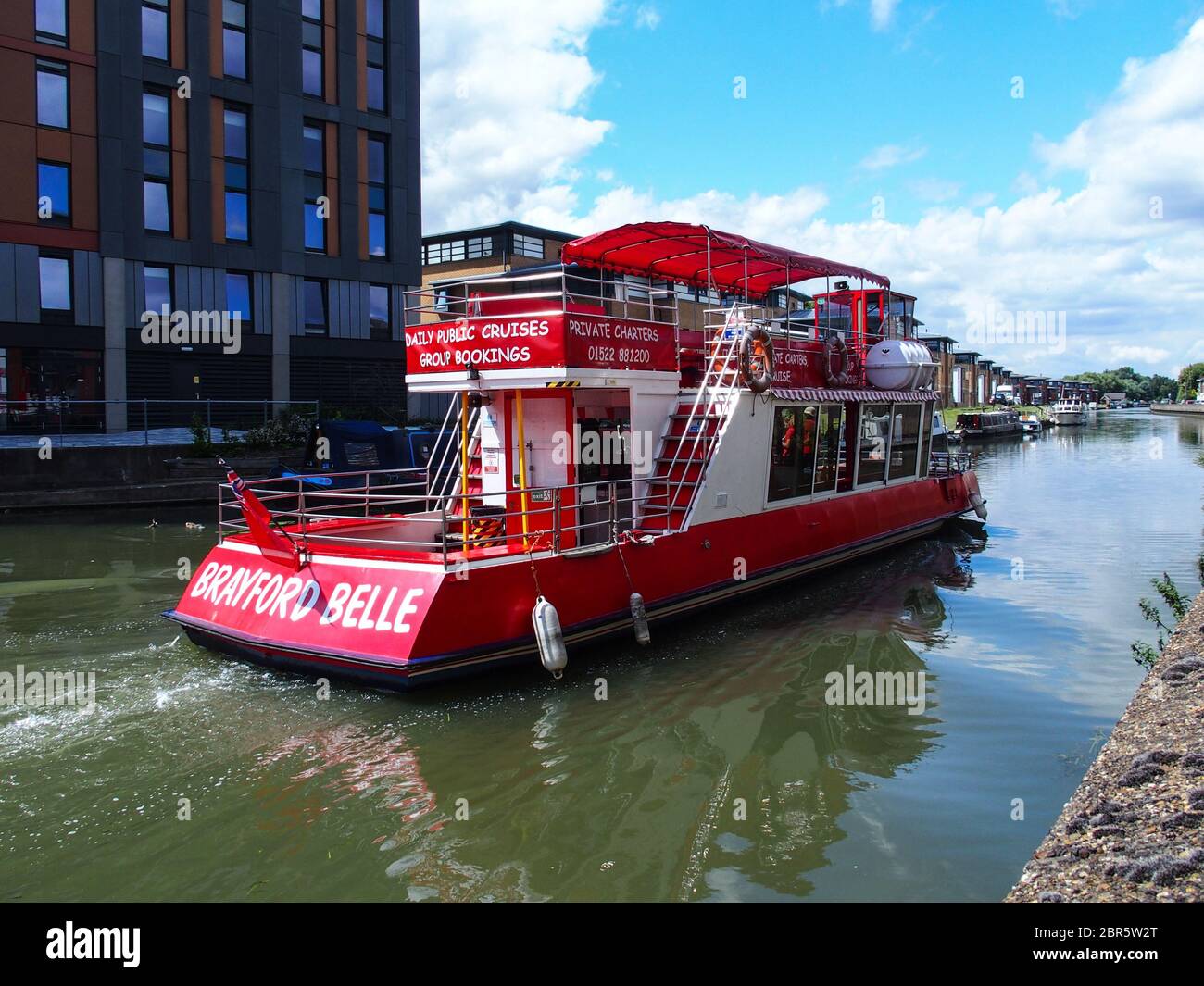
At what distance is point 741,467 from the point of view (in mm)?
13398

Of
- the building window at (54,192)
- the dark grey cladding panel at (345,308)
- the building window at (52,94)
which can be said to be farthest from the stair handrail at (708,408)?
the building window at (52,94)

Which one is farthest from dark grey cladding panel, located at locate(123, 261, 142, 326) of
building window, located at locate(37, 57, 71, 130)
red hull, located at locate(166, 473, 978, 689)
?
red hull, located at locate(166, 473, 978, 689)

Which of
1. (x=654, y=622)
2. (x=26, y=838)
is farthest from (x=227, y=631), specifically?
(x=654, y=622)

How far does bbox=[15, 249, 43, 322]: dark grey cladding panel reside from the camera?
28078 millimetres

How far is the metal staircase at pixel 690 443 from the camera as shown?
12.3 metres

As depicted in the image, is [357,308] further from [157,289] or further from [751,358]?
[751,358]

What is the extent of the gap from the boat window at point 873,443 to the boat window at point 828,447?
3.13 feet

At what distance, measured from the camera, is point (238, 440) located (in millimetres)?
26953

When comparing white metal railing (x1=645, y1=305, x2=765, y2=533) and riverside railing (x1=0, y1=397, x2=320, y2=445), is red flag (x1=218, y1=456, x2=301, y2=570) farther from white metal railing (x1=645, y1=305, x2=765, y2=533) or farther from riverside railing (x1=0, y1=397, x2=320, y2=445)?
riverside railing (x1=0, y1=397, x2=320, y2=445)

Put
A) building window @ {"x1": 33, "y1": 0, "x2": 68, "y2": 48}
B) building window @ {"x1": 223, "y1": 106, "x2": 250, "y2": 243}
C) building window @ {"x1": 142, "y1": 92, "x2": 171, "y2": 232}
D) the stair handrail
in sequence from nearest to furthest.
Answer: the stair handrail → building window @ {"x1": 33, "y1": 0, "x2": 68, "y2": 48} → building window @ {"x1": 142, "y1": 92, "x2": 171, "y2": 232} → building window @ {"x1": 223, "y1": 106, "x2": 250, "y2": 243}

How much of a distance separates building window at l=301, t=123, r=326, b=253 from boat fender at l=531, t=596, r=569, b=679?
2918cm
